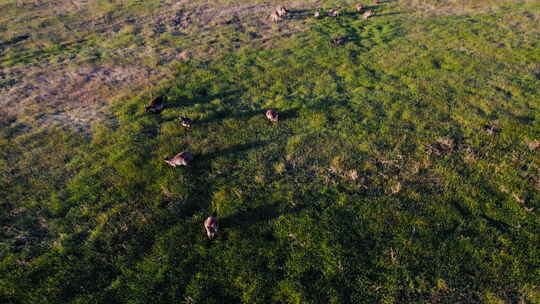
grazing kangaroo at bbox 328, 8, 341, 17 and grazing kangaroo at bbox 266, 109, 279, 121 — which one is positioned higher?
grazing kangaroo at bbox 328, 8, 341, 17

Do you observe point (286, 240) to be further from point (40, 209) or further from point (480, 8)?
point (480, 8)

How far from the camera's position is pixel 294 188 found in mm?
10766

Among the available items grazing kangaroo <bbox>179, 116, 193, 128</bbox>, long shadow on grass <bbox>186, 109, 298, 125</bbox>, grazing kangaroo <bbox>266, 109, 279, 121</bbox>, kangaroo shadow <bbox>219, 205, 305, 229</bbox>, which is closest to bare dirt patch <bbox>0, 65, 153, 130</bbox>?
grazing kangaroo <bbox>179, 116, 193, 128</bbox>

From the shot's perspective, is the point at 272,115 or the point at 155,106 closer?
the point at 272,115

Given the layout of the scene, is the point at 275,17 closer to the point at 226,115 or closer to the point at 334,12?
the point at 334,12

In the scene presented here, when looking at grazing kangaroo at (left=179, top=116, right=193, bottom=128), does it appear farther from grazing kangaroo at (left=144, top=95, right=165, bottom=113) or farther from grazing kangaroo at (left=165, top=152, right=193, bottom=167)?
grazing kangaroo at (left=165, top=152, right=193, bottom=167)

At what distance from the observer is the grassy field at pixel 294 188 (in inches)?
316

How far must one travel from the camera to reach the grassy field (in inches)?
316

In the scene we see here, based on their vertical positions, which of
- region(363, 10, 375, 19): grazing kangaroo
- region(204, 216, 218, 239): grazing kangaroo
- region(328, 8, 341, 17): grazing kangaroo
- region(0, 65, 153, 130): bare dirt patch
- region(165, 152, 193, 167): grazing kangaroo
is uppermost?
region(328, 8, 341, 17): grazing kangaroo

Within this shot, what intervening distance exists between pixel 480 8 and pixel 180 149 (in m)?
31.8

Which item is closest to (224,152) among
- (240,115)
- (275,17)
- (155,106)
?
(240,115)

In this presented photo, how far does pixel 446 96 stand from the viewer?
15430mm

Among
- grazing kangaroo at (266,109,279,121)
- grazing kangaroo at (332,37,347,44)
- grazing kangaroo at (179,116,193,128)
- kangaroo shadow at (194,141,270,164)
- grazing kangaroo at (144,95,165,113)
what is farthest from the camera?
grazing kangaroo at (332,37,347,44)

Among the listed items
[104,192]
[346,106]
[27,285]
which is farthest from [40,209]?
[346,106]
